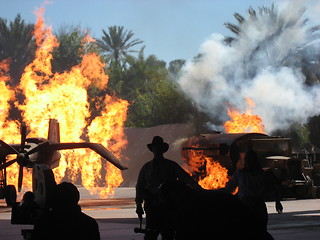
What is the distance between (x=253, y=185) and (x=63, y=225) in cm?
565

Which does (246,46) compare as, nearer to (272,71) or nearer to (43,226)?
(272,71)

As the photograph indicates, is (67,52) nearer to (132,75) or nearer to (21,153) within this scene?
(132,75)

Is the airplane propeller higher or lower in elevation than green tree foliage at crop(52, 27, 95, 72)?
lower

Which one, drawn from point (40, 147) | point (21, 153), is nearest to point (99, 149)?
point (40, 147)

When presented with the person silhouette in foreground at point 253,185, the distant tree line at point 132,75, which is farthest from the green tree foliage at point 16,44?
the person silhouette in foreground at point 253,185

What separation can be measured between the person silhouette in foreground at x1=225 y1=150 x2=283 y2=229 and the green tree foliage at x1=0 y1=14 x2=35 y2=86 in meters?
65.4

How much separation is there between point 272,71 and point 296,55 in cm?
442

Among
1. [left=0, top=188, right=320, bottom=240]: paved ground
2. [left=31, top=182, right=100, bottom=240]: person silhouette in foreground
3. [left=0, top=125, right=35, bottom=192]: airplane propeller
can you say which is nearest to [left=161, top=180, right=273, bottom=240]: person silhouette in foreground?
[left=31, top=182, right=100, bottom=240]: person silhouette in foreground

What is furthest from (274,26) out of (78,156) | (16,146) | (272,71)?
(16,146)

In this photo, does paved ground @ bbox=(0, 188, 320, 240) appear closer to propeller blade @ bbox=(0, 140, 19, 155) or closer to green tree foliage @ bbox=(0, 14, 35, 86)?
propeller blade @ bbox=(0, 140, 19, 155)

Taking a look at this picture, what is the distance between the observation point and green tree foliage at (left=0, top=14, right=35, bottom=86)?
75.0m

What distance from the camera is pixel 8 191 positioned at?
1070 inches

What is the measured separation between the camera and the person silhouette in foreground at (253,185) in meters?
10.5

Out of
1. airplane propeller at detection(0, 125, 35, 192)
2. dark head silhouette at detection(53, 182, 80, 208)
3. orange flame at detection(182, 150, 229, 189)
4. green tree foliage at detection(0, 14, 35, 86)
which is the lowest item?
dark head silhouette at detection(53, 182, 80, 208)
